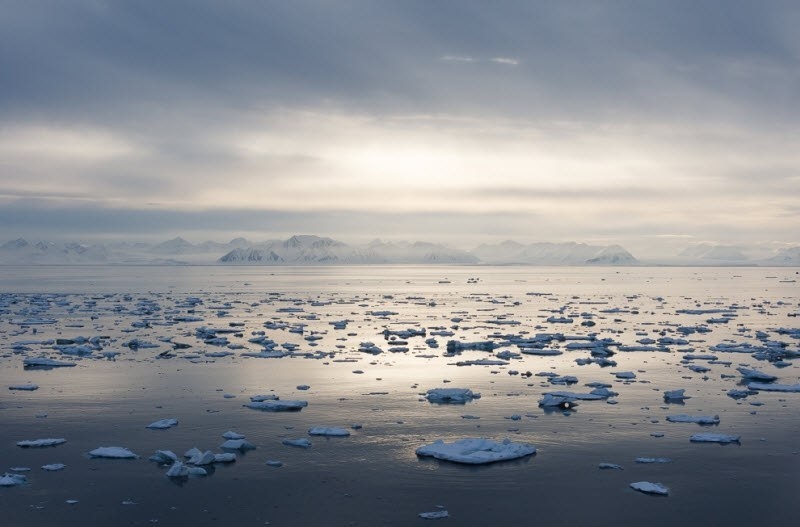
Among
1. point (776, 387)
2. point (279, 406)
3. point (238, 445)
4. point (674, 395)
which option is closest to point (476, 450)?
point (238, 445)

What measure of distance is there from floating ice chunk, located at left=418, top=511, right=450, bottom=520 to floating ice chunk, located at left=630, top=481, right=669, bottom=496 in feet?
14.2

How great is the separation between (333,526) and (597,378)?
17.1 meters

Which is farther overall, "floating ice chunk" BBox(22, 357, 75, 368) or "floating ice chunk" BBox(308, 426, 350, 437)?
"floating ice chunk" BBox(22, 357, 75, 368)

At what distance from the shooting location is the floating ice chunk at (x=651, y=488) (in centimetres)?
1527

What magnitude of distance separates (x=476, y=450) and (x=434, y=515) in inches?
156

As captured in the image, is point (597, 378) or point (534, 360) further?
point (534, 360)

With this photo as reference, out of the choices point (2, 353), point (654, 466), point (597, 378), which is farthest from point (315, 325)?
point (654, 466)

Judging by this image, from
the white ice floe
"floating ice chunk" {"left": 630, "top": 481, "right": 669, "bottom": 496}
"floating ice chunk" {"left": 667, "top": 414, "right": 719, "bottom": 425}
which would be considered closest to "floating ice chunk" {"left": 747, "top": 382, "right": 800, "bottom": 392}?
the white ice floe

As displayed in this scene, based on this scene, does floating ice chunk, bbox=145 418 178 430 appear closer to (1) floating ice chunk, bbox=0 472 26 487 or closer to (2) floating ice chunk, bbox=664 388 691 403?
(1) floating ice chunk, bbox=0 472 26 487

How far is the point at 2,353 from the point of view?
3438 centimetres

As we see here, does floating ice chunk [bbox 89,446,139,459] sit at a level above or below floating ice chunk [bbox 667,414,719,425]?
below

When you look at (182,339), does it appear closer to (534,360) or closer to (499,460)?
(534,360)

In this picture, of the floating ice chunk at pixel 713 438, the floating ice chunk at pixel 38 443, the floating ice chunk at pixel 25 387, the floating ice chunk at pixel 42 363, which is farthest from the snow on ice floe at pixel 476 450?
the floating ice chunk at pixel 42 363

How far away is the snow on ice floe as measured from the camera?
56.5 ft
